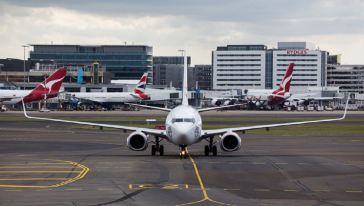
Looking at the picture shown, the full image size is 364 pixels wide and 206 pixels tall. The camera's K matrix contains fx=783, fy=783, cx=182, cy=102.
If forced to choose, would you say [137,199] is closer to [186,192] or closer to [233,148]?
[186,192]

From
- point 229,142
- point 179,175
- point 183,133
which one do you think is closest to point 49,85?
point 229,142

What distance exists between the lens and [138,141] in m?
50.1

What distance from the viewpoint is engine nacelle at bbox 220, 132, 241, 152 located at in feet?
165

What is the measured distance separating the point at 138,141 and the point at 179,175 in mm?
12127

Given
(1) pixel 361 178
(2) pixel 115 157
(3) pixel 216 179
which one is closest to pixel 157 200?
(3) pixel 216 179

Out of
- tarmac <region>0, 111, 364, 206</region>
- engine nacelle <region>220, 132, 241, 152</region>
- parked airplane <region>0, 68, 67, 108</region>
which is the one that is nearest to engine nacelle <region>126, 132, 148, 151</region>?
tarmac <region>0, 111, 364, 206</region>

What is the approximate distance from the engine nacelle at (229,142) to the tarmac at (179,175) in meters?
0.73

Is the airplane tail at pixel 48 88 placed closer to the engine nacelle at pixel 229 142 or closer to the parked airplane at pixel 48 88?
the parked airplane at pixel 48 88

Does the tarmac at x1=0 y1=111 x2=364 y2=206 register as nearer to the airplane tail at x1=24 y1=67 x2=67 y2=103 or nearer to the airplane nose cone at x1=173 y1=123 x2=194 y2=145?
→ the airplane nose cone at x1=173 y1=123 x2=194 y2=145

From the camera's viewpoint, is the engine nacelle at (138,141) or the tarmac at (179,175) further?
the engine nacelle at (138,141)

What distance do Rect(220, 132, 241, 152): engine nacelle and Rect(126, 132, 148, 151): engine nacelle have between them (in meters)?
4.94

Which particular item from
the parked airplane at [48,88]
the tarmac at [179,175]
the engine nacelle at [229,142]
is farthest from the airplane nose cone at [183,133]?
the parked airplane at [48,88]

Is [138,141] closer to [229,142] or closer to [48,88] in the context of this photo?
[229,142]

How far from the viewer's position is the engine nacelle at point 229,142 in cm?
5022
